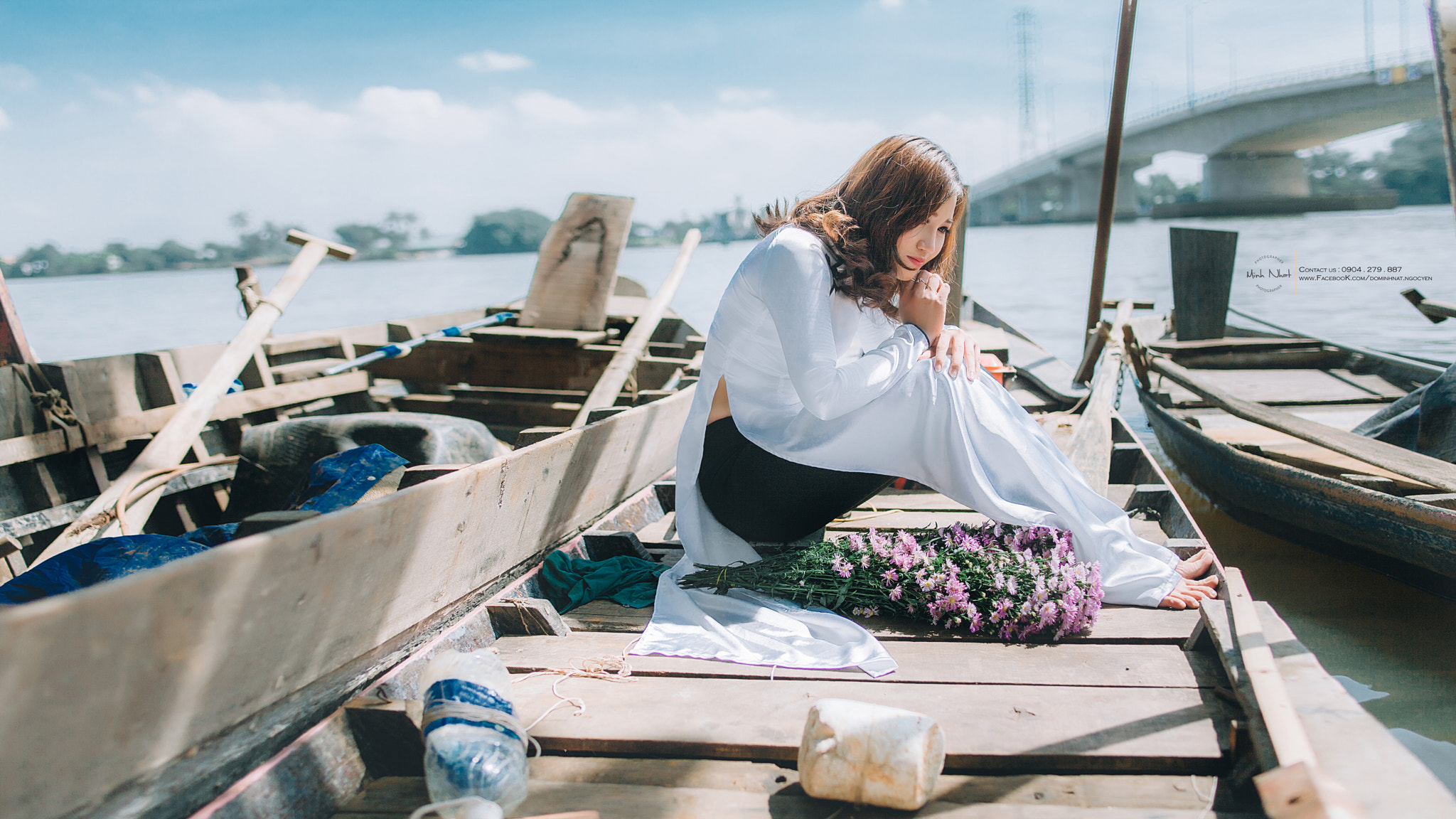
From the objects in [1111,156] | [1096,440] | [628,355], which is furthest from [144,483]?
[1111,156]

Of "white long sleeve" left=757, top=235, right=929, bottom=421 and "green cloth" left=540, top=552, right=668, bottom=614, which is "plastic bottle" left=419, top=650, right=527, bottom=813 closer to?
"green cloth" left=540, top=552, right=668, bottom=614

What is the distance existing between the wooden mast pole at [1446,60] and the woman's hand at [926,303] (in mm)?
1586

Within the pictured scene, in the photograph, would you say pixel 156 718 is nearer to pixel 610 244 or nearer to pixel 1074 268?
pixel 610 244

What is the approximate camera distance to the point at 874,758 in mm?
1494

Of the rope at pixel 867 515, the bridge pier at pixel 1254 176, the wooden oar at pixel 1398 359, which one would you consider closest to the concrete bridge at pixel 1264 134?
the bridge pier at pixel 1254 176

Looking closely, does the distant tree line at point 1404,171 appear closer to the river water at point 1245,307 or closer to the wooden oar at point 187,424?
the river water at point 1245,307

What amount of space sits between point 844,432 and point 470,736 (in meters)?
1.27

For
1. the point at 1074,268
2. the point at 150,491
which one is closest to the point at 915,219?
the point at 150,491

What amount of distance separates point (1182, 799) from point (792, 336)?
1.34 meters

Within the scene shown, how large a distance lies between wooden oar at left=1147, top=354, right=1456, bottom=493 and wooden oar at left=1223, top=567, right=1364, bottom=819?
1.62 m

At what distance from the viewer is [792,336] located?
226 cm

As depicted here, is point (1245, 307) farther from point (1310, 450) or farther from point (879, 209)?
point (879, 209)

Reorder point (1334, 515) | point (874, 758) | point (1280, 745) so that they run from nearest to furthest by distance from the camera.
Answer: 1. point (1280, 745)
2. point (874, 758)
3. point (1334, 515)

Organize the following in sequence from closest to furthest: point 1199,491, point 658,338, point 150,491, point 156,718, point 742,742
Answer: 1. point 156,718
2. point 742,742
3. point 150,491
4. point 1199,491
5. point 658,338
